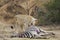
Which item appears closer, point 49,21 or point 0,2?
point 49,21

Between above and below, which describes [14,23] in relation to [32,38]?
above

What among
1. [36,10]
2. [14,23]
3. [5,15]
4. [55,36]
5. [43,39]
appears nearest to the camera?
[43,39]

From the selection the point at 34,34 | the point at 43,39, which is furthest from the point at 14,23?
the point at 43,39

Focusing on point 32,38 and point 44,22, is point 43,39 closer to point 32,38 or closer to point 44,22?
point 32,38

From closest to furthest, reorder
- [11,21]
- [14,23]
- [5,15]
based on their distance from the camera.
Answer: [14,23], [11,21], [5,15]

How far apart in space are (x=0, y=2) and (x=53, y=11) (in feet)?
5.95

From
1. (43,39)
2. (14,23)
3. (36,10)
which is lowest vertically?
(43,39)

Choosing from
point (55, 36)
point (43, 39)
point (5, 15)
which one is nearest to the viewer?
point (43, 39)

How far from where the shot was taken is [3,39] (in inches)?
212

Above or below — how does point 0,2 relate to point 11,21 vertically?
above

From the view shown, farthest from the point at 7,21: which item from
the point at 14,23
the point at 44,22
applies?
the point at 44,22

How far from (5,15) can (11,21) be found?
0.55 metres

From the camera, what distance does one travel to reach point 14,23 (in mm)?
6484

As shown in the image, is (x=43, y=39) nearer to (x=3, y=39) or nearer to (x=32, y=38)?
(x=32, y=38)
